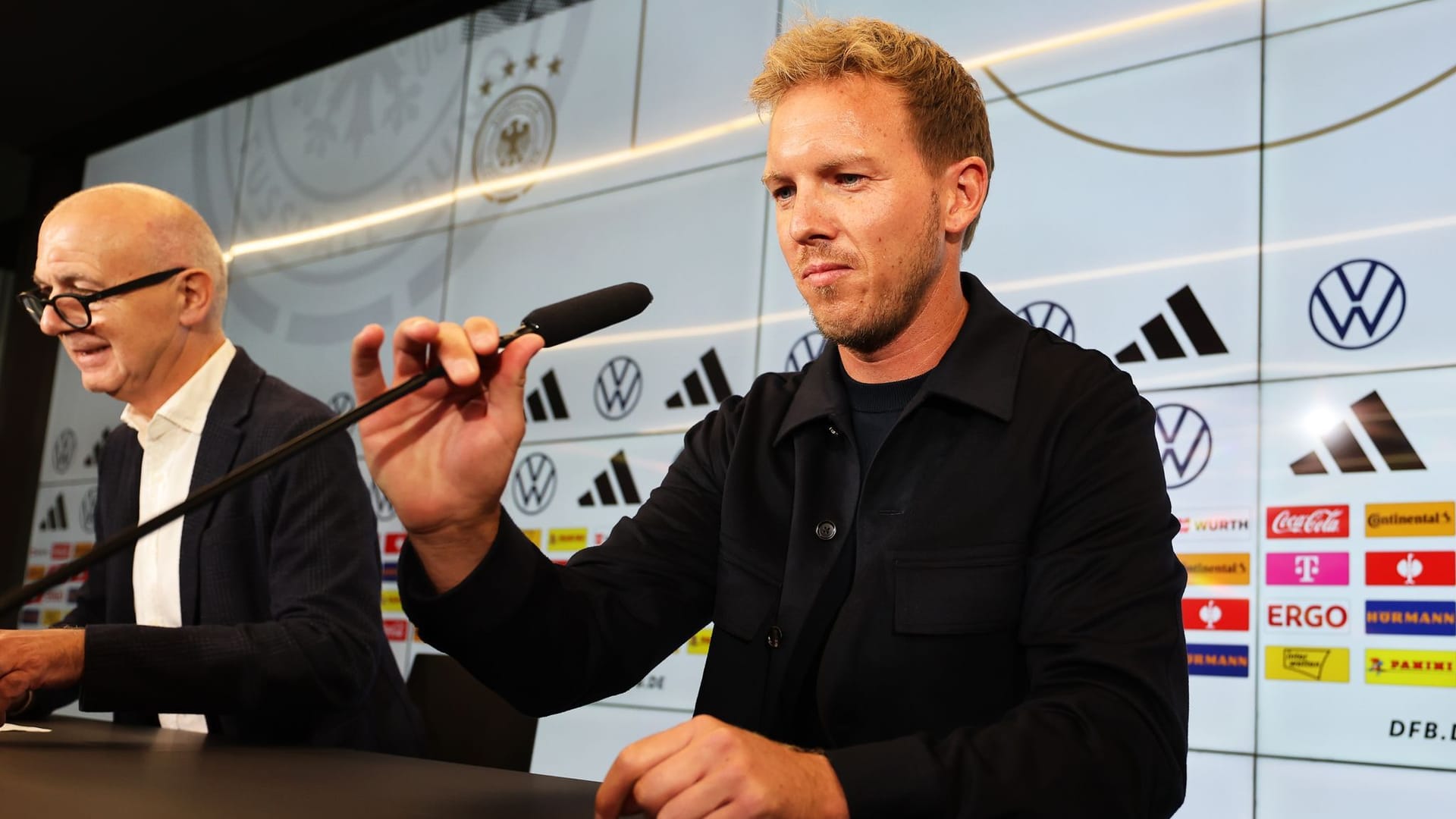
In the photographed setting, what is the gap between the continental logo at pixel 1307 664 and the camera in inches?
97.8

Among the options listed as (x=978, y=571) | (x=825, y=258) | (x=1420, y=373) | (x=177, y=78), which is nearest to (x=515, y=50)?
(x=177, y=78)

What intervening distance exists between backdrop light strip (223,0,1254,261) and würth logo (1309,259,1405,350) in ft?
2.34

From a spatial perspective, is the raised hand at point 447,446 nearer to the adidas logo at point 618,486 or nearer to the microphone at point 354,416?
the microphone at point 354,416

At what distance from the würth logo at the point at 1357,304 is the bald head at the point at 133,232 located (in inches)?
85.7

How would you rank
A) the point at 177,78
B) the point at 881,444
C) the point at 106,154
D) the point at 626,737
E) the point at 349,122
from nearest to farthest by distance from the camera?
the point at 881,444, the point at 626,737, the point at 349,122, the point at 177,78, the point at 106,154

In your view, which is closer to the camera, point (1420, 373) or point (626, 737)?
point (1420, 373)

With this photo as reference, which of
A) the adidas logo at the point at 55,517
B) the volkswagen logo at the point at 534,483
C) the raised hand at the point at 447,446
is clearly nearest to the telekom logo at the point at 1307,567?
the raised hand at the point at 447,446

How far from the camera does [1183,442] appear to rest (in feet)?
9.07

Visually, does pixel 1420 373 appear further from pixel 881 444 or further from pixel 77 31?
pixel 77 31

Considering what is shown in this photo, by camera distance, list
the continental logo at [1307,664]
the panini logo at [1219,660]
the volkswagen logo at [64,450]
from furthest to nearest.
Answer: the volkswagen logo at [64,450]
the panini logo at [1219,660]
the continental logo at [1307,664]

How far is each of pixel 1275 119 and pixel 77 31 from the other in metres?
4.98

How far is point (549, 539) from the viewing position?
3969mm

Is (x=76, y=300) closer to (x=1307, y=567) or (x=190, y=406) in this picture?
(x=190, y=406)

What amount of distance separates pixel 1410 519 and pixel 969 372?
1618 mm
